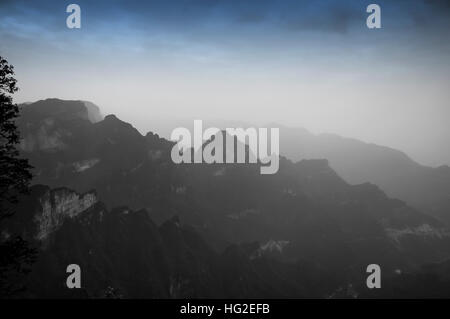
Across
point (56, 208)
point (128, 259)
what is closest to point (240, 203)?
point (128, 259)

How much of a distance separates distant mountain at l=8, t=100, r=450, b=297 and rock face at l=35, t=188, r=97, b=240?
74.5 ft

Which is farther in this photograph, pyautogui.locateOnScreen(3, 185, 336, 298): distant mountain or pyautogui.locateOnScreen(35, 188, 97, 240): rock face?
pyautogui.locateOnScreen(35, 188, 97, 240): rock face

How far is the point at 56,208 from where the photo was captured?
61250mm

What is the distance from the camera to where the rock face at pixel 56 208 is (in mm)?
57625

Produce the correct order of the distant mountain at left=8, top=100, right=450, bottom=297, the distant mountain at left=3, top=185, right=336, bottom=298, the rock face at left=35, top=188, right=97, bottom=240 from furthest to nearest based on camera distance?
the distant mountain at left=8, top=100, right=450, bottom=297, the rock face at left=35, top=188, right=97, bottom=240, the distant mountain at left=3, top=185, right=336, bottom=298

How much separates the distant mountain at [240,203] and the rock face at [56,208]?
22.7 metres

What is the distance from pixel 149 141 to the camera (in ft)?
421

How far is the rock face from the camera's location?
5762 cm

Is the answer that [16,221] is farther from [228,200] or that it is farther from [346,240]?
[346,240]

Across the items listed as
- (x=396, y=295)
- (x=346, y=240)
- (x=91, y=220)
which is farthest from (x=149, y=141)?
(x=396, y=295)

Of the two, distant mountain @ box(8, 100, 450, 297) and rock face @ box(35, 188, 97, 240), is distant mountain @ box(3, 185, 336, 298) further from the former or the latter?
distant mountain @ box(8, 100, 450, 297)

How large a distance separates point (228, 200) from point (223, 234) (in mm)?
16599

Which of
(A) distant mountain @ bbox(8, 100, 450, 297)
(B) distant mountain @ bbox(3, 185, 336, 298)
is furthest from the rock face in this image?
(A) distant mountain @ bbox(8, 100, 450, 297)
